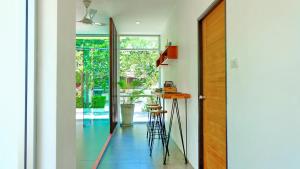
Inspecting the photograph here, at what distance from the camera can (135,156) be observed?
4.35 meters

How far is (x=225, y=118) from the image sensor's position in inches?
95.0

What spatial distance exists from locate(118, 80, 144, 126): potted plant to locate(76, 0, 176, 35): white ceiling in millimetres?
1773

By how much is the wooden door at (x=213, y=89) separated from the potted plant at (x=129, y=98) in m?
4.69

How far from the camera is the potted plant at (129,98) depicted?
307 inches
